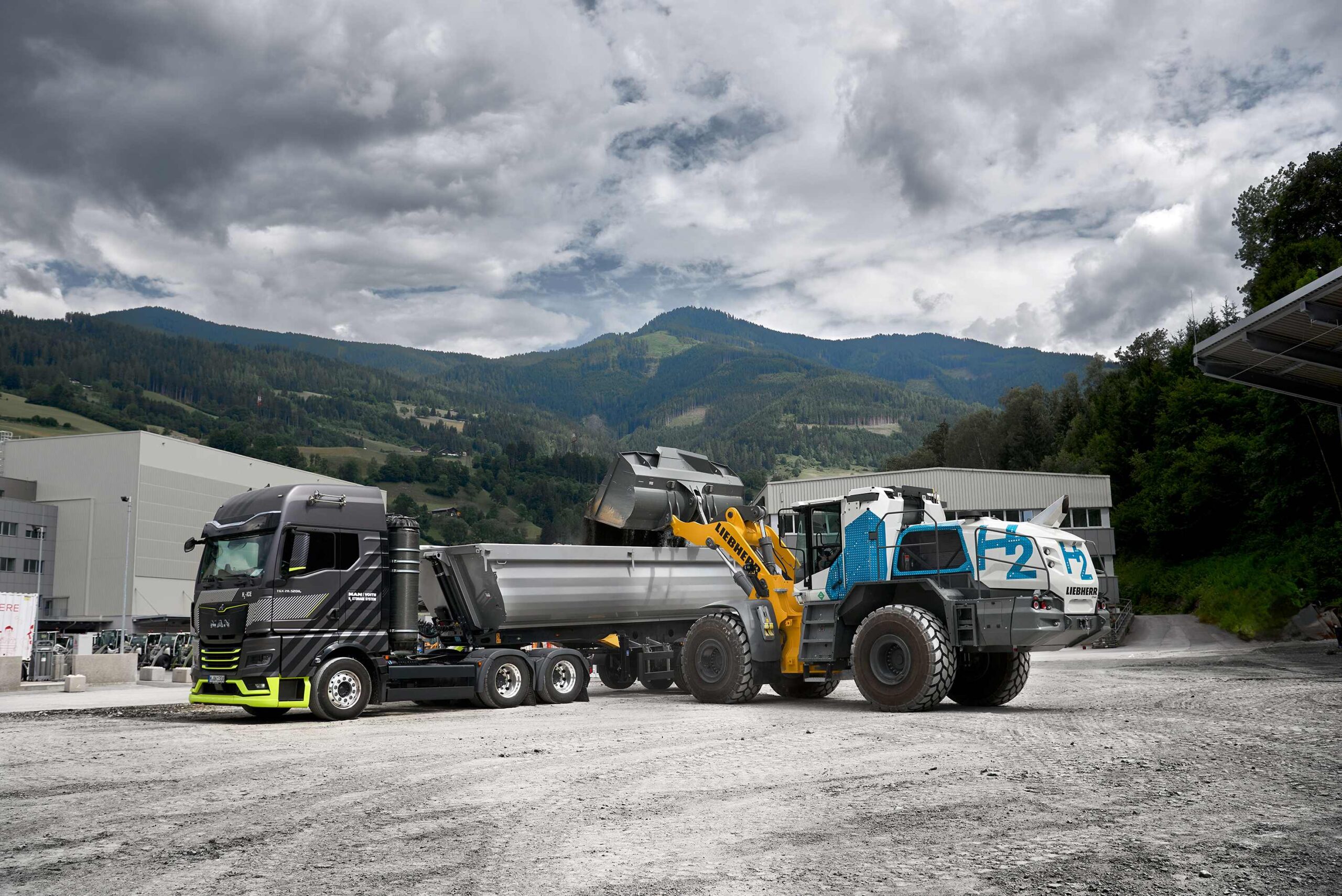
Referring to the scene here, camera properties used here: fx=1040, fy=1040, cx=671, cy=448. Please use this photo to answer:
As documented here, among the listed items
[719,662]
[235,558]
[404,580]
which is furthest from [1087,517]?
[235,558]

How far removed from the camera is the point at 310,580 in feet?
49.3

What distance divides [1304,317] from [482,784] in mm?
18236

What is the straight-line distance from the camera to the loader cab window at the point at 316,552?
49.0ft

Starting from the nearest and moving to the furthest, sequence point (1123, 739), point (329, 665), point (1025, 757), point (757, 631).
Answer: point (1025, 757) < point (1123, 739) < point (329, 665) < point (757, 631)

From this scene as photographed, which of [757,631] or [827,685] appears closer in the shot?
[757,631]

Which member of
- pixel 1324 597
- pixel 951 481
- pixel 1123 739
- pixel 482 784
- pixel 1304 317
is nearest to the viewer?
pixel 482 784

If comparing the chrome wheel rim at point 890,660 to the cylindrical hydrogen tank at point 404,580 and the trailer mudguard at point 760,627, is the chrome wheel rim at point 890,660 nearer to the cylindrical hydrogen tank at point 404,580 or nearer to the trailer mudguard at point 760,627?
the trailer mudguard at point 760,627

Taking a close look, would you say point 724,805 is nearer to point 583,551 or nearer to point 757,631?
point 757,631

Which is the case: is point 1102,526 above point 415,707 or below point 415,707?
above

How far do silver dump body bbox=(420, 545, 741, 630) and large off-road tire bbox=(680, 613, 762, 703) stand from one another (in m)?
2.47

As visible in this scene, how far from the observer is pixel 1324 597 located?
95.6ft

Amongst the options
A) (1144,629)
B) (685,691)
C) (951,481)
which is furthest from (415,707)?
(951,481)

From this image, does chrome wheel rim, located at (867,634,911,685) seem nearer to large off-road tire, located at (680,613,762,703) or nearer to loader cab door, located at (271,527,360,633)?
large off-road tire, located at (680,613,762,703)

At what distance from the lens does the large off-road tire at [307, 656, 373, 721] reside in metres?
14.8
